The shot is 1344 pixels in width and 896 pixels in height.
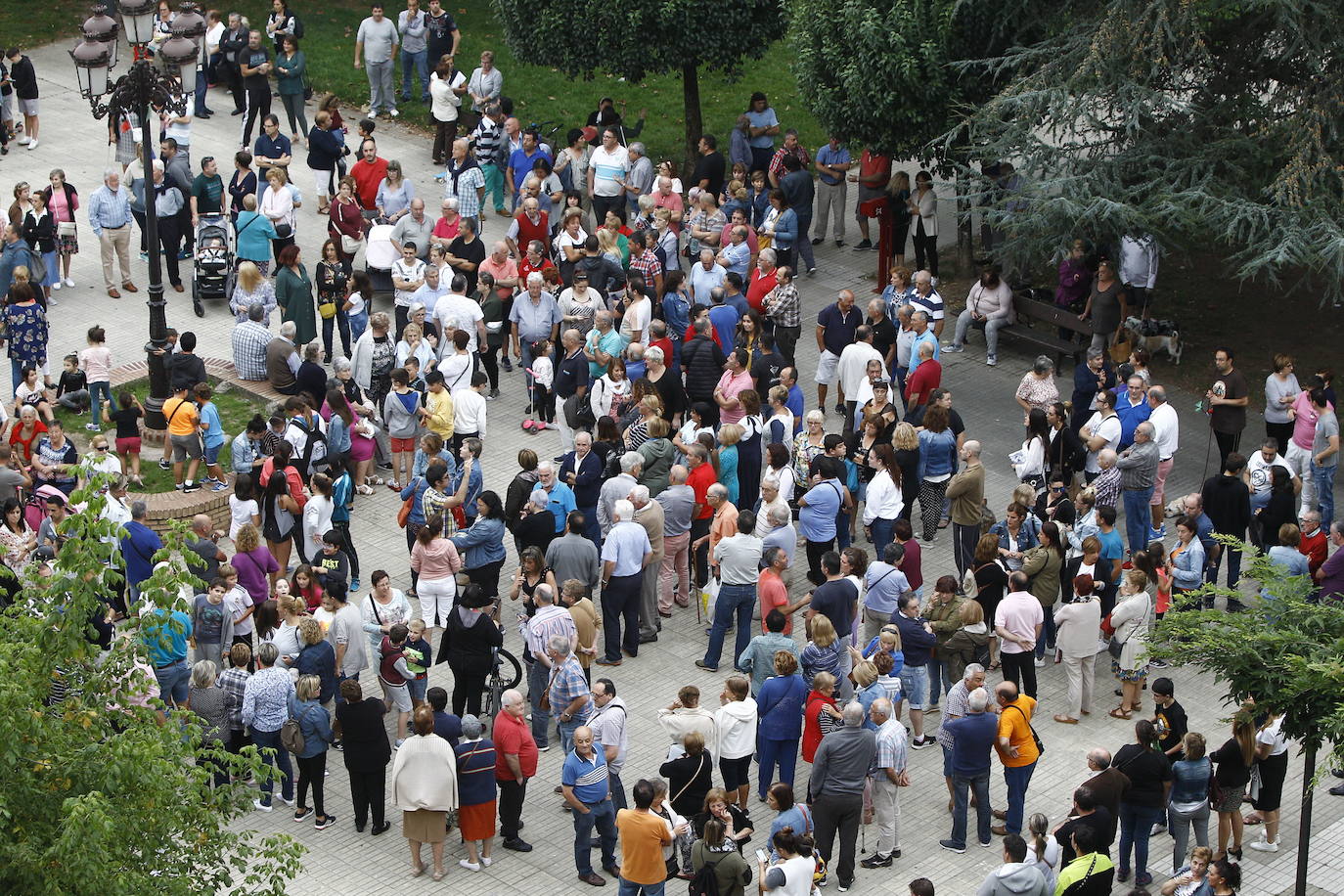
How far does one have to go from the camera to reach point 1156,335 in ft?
71.6

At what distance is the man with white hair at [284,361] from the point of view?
63.1 feet

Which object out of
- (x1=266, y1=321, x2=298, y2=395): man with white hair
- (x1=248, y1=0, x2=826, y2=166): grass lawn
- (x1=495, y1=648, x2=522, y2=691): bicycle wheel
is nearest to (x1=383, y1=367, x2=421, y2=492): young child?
(x1=266, y1=321, x2=298, y2=395): man with white hair

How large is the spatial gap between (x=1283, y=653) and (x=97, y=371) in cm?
1281

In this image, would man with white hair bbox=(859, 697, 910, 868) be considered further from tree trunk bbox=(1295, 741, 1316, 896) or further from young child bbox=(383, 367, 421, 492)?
young child bbox=(383, 367, 421, 492)

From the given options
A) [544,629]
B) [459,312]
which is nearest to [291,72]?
[459,312]

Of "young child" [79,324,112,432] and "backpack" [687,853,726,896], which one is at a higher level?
"young child" [79,324,112,432]

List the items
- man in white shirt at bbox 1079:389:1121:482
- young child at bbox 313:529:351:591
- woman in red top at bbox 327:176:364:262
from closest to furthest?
young child at bbox 313:529:351:591 → man in white shirt at bbox 1079:389:1121:482 → woman in red top at bbox 327:176:364:262

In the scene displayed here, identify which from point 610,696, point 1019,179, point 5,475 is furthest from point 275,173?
point 610,696

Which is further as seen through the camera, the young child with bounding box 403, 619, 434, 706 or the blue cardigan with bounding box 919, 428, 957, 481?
the blue cardigan with bounding box 919, 428, 957, 481

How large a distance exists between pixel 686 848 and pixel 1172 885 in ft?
10.8

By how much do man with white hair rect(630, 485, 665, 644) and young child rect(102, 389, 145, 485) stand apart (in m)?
5.64

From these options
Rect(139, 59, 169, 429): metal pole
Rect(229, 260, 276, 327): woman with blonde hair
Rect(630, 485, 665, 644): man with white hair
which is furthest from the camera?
Rect(229, 260, 276, 327): woman with blonde hair

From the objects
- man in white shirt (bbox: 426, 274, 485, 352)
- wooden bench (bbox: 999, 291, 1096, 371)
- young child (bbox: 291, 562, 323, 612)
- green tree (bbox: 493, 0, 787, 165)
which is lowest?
young child (bbox: 291, 562, 323, 612)

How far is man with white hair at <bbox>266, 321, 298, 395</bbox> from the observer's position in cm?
1922
